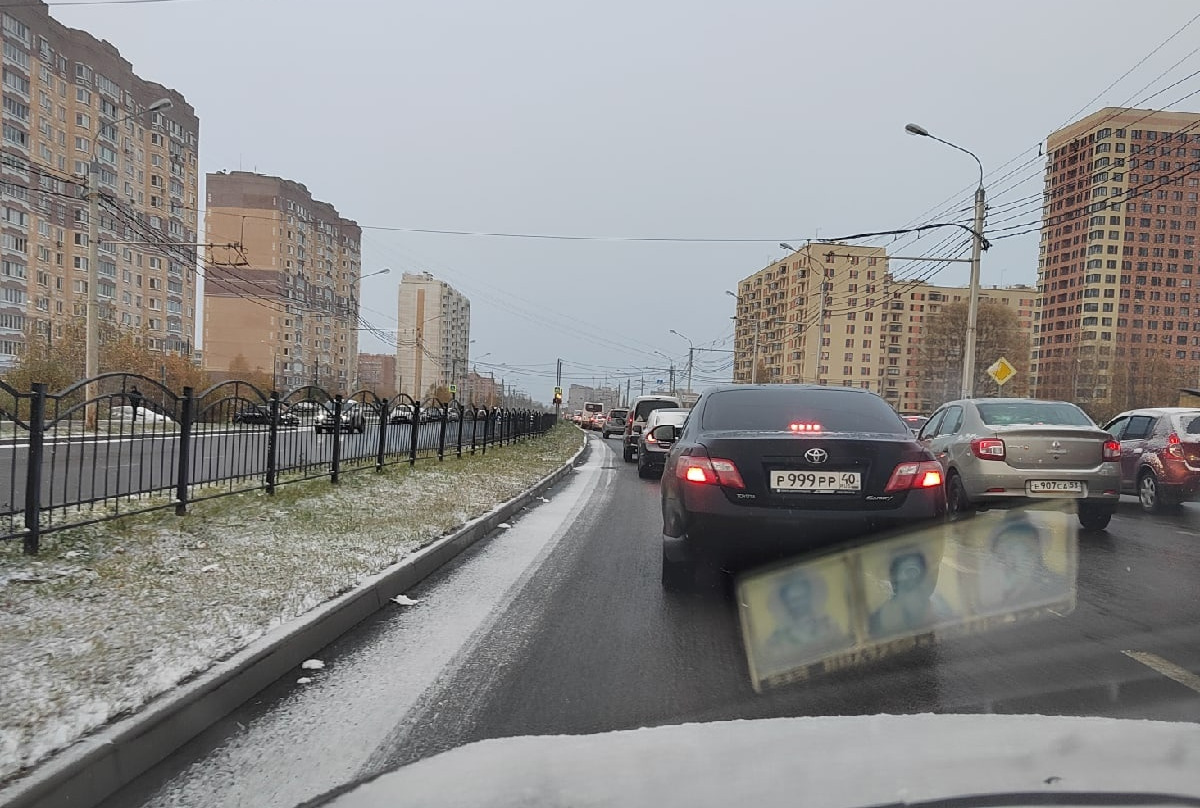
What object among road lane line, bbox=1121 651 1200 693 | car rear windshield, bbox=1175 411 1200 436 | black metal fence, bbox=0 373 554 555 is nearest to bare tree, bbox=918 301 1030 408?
car rear windshield, bbox=1175 411 1200 436

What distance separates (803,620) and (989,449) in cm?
527

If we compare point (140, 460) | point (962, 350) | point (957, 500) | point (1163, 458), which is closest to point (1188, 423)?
point (1163, 458)

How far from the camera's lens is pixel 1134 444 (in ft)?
39.4

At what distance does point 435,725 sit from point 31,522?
421cm

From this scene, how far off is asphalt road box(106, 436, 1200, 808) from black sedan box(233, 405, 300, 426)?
4.36 metres

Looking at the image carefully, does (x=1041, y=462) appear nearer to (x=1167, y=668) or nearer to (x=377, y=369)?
(x=1167, y=668)

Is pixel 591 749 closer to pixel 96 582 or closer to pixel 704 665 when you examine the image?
pixel 704 665

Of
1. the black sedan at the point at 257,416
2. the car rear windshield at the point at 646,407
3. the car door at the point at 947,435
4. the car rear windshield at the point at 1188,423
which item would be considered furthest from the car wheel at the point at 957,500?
the car rear windshield at the point at 646,407

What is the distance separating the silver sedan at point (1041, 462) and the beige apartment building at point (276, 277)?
127ft

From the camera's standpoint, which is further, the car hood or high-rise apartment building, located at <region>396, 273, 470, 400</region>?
high-rise apartment building, located at <region>396, 273, 470, 400</region>

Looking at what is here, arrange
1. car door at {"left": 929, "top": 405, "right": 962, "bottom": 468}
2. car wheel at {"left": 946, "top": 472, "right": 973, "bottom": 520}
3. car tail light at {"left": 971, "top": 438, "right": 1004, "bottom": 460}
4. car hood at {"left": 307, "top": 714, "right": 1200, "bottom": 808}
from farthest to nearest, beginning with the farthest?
car door at {"left": 929, "top": 405, "right": 962, "bottom": 468}
car wheel at {"left": 946, "top": 472, "right": 973, "bottom": 520}
car tail light at {"left": 971, "top": 438, "right": 1004, "bottom": 460}
car hood at {"left": 307, "top": 714, "right": 1200, "bottom": 808}

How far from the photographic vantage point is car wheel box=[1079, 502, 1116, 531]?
899cm

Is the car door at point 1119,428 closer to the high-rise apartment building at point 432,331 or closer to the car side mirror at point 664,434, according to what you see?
the car side mirror at point 664,434

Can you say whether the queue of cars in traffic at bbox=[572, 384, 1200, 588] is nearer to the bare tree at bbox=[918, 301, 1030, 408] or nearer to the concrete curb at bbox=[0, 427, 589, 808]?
the concrete curb at bbox=[0, 427, 589, 808]
